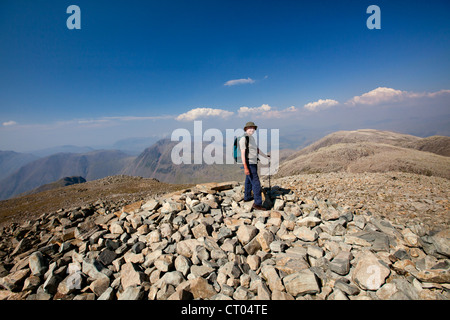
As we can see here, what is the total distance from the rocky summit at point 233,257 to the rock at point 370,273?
0.08 feet

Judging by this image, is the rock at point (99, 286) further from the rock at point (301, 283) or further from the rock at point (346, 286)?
the rock at point (346, 286)

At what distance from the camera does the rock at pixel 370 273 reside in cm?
484

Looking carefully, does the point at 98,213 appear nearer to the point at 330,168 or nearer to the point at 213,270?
the point at 213,270

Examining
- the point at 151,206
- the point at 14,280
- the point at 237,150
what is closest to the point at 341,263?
the point at 237,150

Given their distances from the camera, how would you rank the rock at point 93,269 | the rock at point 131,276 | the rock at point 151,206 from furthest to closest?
the rock at point 151,206 → the rock at point 93,269 → the rock at point 131,276

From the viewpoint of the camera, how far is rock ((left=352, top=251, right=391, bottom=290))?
191 inches

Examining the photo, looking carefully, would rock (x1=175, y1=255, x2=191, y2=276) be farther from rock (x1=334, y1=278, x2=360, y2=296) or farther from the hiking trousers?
rock (x1=334, y1=278, x2=360, y2=296)

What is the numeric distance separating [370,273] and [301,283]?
6.05 ft

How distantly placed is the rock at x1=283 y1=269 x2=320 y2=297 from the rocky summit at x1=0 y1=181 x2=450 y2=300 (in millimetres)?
23

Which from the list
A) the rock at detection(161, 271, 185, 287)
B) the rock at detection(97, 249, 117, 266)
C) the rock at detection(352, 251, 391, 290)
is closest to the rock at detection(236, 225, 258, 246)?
the rock at detection(161, 271, 185, 287)

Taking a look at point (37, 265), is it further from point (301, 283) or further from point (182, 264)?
point (301, 283)

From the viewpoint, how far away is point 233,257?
6.31 m

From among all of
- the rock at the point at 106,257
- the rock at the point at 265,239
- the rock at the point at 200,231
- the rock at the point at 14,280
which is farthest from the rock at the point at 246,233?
the rock at the point at 14,280

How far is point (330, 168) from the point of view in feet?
236
